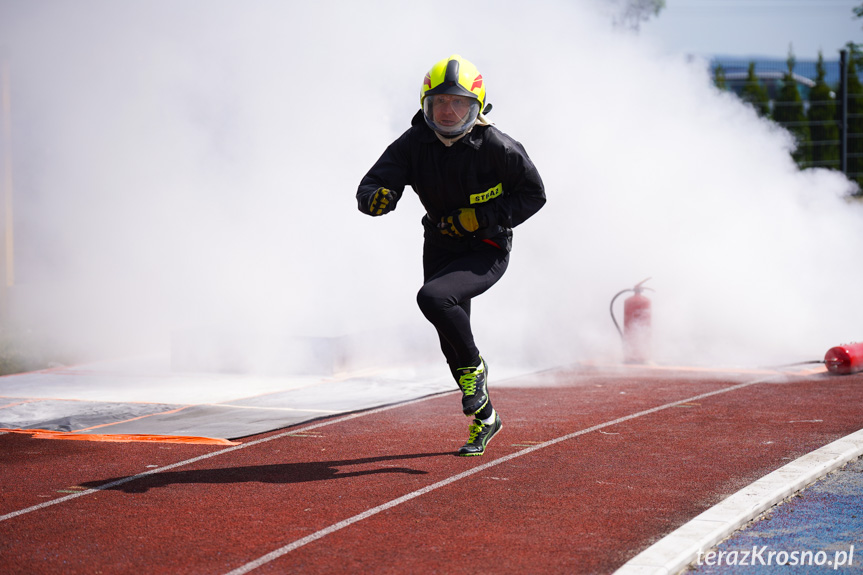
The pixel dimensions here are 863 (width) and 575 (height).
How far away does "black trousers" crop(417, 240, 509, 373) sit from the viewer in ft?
17.4

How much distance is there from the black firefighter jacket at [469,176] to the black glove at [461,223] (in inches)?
1.8

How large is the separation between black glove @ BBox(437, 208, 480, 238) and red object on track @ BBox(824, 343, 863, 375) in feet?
15.5

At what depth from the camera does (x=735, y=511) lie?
4336mm

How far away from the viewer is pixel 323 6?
11336 mm

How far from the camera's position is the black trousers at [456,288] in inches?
209

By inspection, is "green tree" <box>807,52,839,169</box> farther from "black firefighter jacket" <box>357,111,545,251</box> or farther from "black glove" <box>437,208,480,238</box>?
"black glove" <box>437,208,480,238</box>

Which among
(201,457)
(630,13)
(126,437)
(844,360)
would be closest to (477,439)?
(201,457)

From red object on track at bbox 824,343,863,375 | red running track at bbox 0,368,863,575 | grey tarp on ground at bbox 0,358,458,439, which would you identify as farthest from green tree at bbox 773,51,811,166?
red running track at bbox 0,368,863,575

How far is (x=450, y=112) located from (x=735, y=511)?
7.93 ft

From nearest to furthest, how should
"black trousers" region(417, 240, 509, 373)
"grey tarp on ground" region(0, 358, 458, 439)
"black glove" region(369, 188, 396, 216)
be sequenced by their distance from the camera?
1. "black glove" region(369, 188, 396, 216)
2. "black trousers" region(417, 240, 509, 373)
3. "grey tarp on ground" region(0, 358, 458, 439)

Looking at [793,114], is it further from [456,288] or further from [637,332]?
[456,288]

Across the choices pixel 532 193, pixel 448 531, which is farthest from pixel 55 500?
pixel 532 193

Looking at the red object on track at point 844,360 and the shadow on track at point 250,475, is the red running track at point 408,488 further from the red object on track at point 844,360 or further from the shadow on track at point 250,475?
the red object on track at point 844,360

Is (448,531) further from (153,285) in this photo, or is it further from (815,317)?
(153,285)
